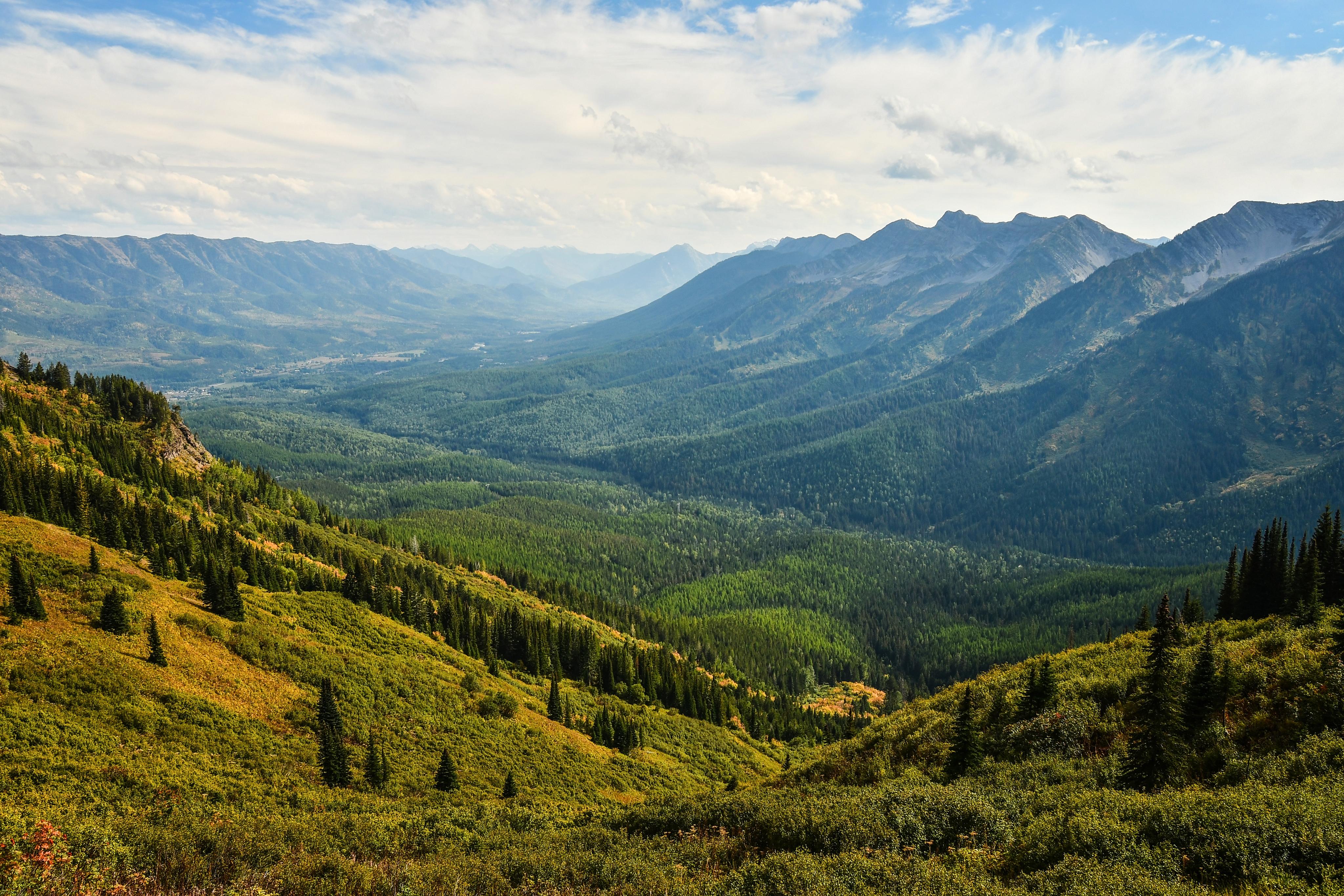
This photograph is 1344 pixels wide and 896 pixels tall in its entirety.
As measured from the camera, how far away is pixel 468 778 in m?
59.4

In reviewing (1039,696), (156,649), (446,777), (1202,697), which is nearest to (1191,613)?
(1039,696)

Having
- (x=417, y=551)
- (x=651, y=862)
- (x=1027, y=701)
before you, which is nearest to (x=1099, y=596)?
(x=1027, y=701)

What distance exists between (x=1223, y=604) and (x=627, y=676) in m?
83.5

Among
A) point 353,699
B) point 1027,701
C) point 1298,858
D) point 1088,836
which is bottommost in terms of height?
point 353,699

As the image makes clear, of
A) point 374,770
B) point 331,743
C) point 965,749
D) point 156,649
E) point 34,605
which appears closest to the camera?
point 965,749

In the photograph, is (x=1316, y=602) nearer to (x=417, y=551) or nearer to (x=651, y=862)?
(x=651, y=862)

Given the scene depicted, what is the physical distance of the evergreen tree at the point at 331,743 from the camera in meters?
50.2

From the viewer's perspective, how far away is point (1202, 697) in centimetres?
3991

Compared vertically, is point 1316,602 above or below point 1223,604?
above

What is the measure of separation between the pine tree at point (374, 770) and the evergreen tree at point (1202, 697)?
56860mm

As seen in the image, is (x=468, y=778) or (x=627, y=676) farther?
(x=627, y=676)

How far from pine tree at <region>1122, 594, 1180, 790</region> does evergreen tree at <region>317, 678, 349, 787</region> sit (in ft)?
176

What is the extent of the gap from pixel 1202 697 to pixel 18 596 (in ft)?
269

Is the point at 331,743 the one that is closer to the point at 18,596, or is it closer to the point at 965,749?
the point at 18,596
